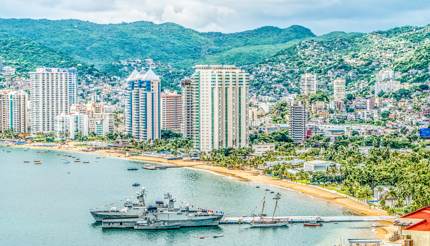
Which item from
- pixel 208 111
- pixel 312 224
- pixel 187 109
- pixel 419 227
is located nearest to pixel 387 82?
pixel 187 109

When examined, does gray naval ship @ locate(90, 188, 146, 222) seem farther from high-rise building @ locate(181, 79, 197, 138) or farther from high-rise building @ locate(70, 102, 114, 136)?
high-rise building @ locate(70, 102, 114, 136)

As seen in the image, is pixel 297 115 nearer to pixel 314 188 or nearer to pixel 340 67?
pixel 314 188

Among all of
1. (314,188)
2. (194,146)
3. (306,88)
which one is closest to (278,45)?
(306,88)

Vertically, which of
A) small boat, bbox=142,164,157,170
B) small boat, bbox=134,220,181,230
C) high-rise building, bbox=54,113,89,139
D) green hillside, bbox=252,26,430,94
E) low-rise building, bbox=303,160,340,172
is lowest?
small boat, bbox=134,220,181,230

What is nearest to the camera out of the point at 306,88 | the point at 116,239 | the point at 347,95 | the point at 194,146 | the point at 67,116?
the point at 116,239

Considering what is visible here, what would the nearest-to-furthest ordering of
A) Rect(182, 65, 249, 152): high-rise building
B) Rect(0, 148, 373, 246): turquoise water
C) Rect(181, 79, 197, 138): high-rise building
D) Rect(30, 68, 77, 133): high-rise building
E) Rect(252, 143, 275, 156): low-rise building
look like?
Rect(0, 148, 373, 246): turquoise water < Rect(252, 143, 275, 156): low-rise building < Rect(182, 65, 249, 152): high-rise building < Rect(181, 79, 197, 138): high-rise building < Rect(30, 68, 77, 133): high-rise building

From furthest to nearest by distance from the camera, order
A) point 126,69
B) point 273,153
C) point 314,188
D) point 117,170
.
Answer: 1. point 126,69
2. point 273,153
3. point 117,170
4. point 314,188

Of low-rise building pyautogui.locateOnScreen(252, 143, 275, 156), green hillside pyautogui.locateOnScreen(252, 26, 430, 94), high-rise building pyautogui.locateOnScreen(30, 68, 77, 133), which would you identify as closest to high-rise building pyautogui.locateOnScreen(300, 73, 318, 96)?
green hillside pyautogui.locateOnScreen(252, 26, 430, 94)
